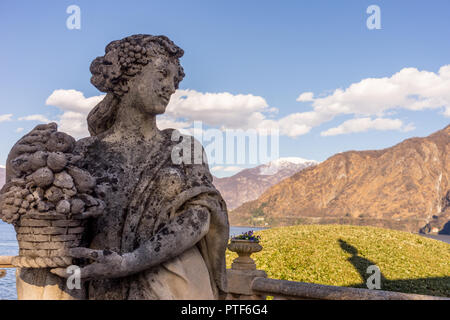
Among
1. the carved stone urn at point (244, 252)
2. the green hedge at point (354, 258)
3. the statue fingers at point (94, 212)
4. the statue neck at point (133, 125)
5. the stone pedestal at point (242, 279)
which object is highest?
the statue neck at point (133, 125)

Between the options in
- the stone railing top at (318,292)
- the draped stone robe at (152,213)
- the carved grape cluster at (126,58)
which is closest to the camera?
the draped stone robe at (152,213)

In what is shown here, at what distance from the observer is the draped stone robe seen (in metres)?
2.13

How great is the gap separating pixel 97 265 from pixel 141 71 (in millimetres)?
1099

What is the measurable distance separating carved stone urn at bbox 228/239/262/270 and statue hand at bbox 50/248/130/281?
18.0ft

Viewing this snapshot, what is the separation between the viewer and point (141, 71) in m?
2.40

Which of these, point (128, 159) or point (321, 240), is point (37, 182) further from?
point (321, 240)

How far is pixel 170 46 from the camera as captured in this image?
2447mm

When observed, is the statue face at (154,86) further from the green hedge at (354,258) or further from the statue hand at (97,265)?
the green hedge at (354,258)

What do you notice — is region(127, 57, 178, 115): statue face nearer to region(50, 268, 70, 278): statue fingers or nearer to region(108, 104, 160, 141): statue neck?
region(108, 104, 160, 141): statue neck

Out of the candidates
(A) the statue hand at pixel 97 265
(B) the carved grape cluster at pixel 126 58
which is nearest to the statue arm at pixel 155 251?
(A) the statue hand at pixel 97 265

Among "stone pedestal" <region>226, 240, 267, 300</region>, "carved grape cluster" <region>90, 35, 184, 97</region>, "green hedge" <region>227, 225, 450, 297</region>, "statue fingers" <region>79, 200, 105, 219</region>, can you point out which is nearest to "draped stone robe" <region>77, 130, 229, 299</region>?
"statue fingers" <region>79, 200, 105, 219</region>

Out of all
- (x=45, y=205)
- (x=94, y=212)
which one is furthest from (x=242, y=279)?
(x=45, y=205)

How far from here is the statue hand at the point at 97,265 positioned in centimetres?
191

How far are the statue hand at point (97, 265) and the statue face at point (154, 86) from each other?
0.89 m
